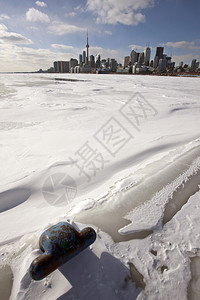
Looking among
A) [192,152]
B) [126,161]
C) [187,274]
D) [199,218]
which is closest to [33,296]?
[187,274]

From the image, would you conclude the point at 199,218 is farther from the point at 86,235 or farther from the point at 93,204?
the point at 86,235

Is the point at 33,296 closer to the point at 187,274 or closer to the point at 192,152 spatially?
the point at 187,274

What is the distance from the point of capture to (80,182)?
6.16 feet

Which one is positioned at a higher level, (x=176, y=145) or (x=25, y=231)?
(x=176, y=145)

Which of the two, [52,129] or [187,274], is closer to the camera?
[187,274]

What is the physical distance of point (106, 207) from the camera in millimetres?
1478

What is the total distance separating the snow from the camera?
93cm

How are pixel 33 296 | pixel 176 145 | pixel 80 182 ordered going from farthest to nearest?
pixel 176 145 → pixel 80 182 → pixel 33 296

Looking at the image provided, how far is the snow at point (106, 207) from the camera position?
926 millimetres

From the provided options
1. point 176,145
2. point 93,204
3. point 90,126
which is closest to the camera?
point 93,204

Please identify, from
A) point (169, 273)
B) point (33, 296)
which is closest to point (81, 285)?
point (33, 296)

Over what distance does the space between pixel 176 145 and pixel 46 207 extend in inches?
91.3

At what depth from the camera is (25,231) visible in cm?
127

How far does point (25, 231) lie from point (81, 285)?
635 mm
